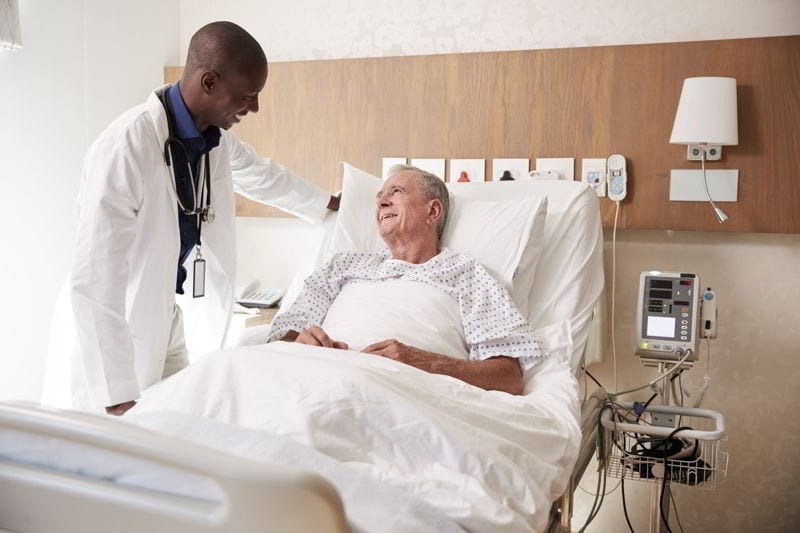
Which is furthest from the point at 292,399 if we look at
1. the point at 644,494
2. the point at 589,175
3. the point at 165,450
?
the point at 644,494

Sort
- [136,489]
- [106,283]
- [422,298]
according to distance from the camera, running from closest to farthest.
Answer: [136,489] < [106,283] < [422,298]

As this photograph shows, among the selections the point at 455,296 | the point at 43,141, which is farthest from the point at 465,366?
the point at 43,141

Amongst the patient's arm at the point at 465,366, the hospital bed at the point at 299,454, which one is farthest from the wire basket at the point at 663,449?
the patient's arm at the point at 465,366

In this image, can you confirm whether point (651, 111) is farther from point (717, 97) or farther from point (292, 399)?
point (292, 399)

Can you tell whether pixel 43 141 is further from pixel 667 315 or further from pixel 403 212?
pixel 667 315

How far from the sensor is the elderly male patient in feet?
6.98

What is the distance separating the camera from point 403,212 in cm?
247

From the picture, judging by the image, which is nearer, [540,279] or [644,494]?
[540,279]

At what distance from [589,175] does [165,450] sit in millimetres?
2155

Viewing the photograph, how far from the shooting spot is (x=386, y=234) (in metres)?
2.49

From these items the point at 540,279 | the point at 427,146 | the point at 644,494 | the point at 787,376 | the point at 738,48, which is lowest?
the point at 644,494

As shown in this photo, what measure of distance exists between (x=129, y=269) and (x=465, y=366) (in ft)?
2.93

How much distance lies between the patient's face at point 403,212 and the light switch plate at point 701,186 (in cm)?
90

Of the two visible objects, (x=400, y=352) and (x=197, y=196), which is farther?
(x=197, y=196)
